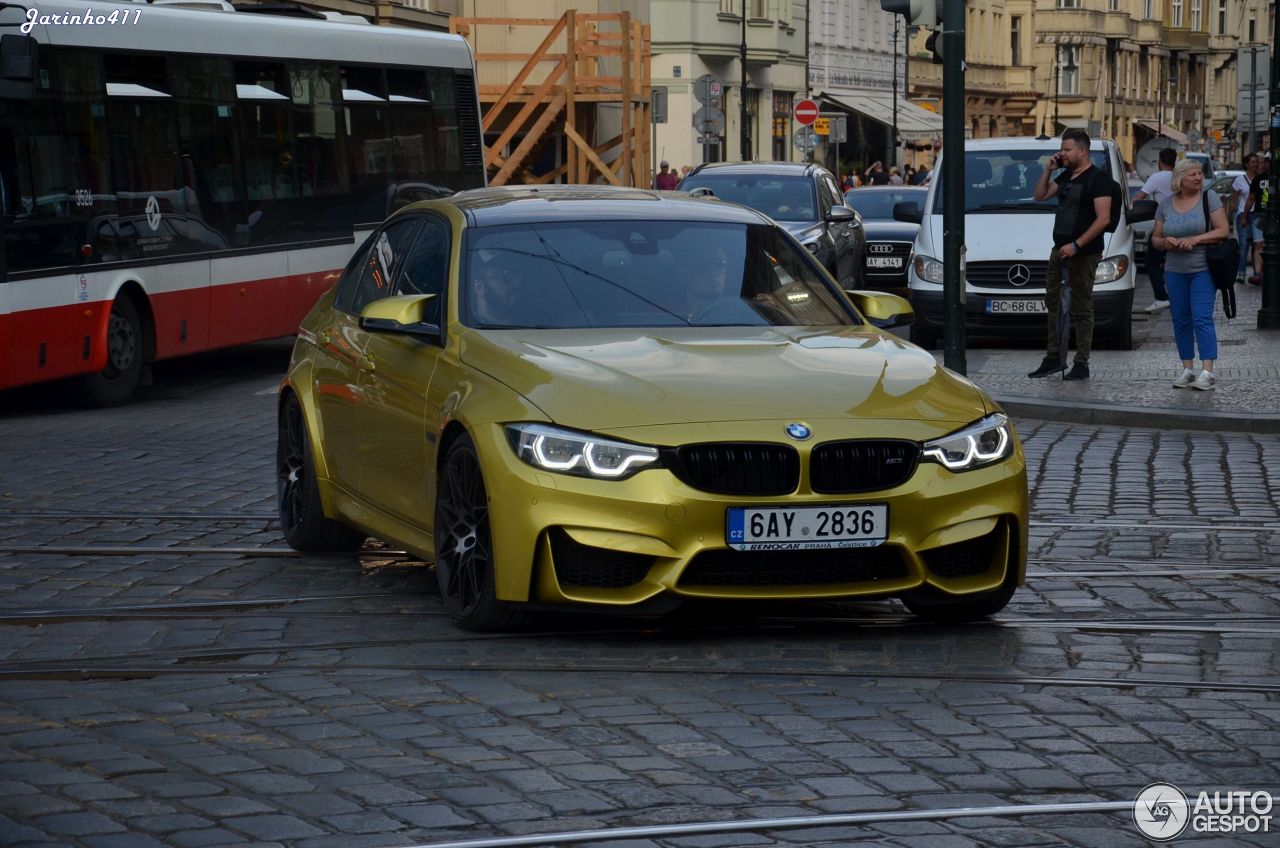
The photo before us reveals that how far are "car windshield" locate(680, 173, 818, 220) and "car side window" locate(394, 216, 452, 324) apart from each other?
48.7 feet

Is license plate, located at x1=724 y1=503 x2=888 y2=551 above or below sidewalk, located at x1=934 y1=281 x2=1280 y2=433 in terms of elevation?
above

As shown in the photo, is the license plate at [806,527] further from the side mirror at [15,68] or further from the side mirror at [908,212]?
the side mirror at [908,212]

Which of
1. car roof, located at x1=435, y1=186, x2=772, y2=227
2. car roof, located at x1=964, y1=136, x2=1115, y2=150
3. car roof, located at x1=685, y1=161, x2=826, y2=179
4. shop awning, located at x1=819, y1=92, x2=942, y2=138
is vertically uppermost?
car roof, located at x1=435, y1=186, x2=772, y2=227

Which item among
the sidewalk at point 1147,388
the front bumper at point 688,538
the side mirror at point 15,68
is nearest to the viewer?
the front bumper at point 688,538

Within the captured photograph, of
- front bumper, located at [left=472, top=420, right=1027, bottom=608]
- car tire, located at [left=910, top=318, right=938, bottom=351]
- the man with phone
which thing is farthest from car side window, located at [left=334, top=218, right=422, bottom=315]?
car tire, located at [left=910, top=318, right=938, bottom=351]

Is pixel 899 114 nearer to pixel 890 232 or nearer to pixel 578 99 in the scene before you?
pixel 578 99

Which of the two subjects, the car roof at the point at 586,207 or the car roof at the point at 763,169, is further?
the car roof at the point at 763,169

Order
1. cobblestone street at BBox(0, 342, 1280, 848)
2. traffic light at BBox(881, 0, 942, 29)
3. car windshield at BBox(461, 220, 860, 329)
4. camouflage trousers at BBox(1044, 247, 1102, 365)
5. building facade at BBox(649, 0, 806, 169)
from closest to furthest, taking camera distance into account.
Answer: cobblestone street at BBox(0, 342, 1280, 848) → car windshield at BBox(461, 220, 860, 329) → traffic light at BBox(881, 0, 942, 29) → camouflage trousers at BBox(1044, 247, 1102, 365) → building facade at BBox(649, 0, 806, 169)

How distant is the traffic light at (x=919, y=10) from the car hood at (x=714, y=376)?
7536 millimetres

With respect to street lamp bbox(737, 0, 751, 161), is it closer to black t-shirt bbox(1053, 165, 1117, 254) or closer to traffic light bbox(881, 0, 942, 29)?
black t-shirt bbox(1053, 165, 1117, 254)

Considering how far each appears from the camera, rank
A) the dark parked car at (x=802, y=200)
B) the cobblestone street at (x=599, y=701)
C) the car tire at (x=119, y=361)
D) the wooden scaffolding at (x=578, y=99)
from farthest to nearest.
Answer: the wooden scaffolding at (x=578, y=99) → the dark parked car at (x=802, y=200) → the car tire at (x=119, y=361) → the cobblestone street at (x=599, y=701)

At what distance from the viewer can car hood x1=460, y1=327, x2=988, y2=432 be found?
23.3ft

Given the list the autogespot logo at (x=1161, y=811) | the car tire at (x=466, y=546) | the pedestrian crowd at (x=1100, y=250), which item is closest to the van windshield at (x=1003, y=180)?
the pedestrian crowd at (x=1100, y=250)

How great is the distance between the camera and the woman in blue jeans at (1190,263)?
1548 centimetres
